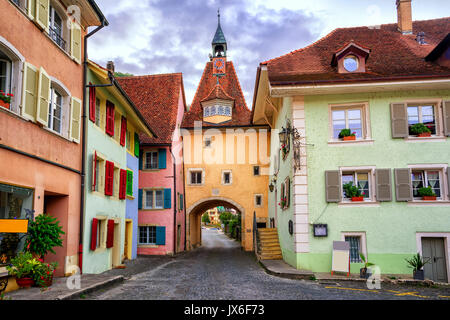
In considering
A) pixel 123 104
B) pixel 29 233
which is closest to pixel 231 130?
pixel 123 104

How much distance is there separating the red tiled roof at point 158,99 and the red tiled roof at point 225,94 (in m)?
1.77

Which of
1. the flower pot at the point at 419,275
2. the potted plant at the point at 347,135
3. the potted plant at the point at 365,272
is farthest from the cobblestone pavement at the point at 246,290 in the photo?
the potted plant at the point at 347,135

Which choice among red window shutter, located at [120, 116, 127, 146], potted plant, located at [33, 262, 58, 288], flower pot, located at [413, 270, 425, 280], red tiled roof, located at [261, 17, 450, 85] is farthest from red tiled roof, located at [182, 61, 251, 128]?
potted plant, located at [33, 262, 58, 288]

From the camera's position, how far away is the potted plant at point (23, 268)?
888cm

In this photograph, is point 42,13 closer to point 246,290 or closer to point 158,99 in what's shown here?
point 246,290

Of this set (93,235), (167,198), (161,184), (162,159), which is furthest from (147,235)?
(93,235)

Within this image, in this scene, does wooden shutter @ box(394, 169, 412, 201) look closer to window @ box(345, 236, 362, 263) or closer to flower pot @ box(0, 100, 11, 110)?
window @ box(345, 236, 362, 263)

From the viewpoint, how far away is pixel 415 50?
16297mm

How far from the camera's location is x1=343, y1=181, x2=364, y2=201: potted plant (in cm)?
1411

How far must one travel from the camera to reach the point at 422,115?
47.9 ft

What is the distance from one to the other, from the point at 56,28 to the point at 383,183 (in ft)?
36.6

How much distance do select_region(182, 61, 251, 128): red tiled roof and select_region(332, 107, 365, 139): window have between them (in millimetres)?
13075

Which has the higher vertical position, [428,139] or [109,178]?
[428,139]

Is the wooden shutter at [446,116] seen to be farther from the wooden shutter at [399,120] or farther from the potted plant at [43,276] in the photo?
the potted plant at [43,276]
